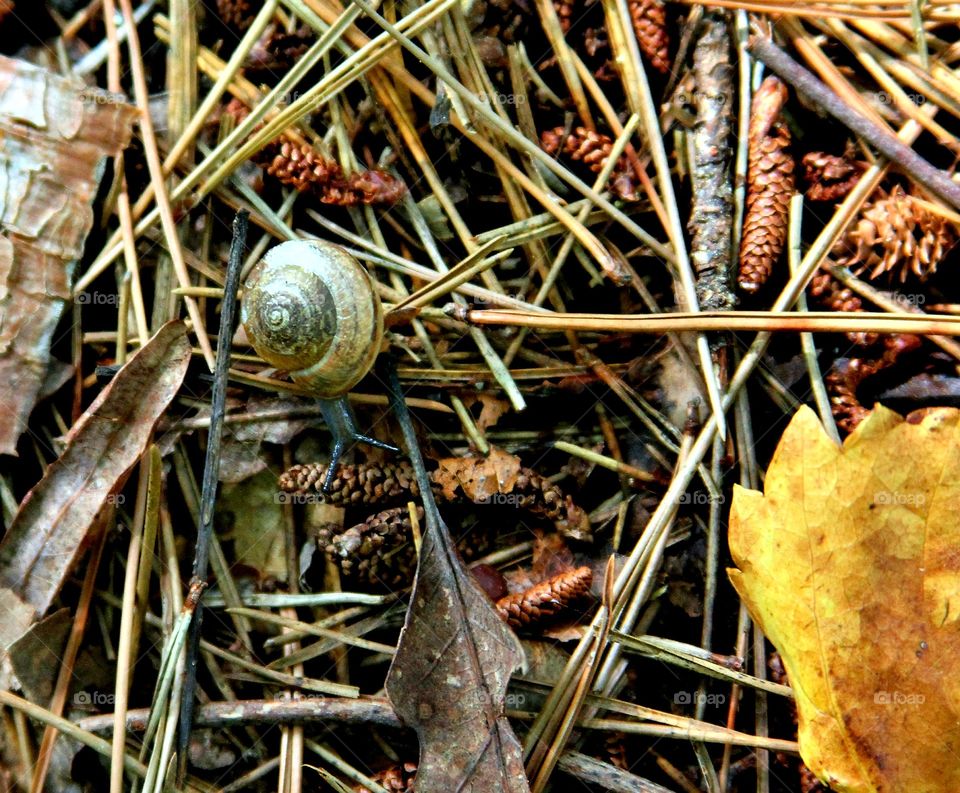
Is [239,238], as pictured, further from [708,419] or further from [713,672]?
[713,672]

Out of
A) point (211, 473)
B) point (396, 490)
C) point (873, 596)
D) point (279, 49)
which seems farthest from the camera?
point (279, 49)

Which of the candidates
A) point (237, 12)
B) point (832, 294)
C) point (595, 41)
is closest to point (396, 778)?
point (832, 294)

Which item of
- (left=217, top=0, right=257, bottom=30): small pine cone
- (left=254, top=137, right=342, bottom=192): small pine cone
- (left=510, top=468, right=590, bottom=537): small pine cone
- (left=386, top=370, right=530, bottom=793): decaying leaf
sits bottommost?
(left=386, top=370, right=530, bottom=793): decaying leaf

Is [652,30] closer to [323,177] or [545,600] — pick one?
[323,177]

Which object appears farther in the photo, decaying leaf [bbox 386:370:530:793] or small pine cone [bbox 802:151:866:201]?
small pine cone [bbox 802:151:866:201]

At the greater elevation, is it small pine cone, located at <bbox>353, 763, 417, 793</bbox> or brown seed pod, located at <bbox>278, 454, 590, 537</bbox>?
brown seed pod, located at <bbox>278, 454, 590, 537</bbox>

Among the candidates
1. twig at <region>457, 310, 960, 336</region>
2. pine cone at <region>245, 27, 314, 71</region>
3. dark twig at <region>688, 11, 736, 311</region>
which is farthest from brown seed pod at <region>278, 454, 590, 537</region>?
pine cone at <region>245, 27, 314, 71</region>

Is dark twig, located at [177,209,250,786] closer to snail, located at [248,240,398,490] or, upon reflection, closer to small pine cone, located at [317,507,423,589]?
snail, located at [248,240,398,490]

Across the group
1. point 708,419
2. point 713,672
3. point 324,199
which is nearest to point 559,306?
point 708,419
